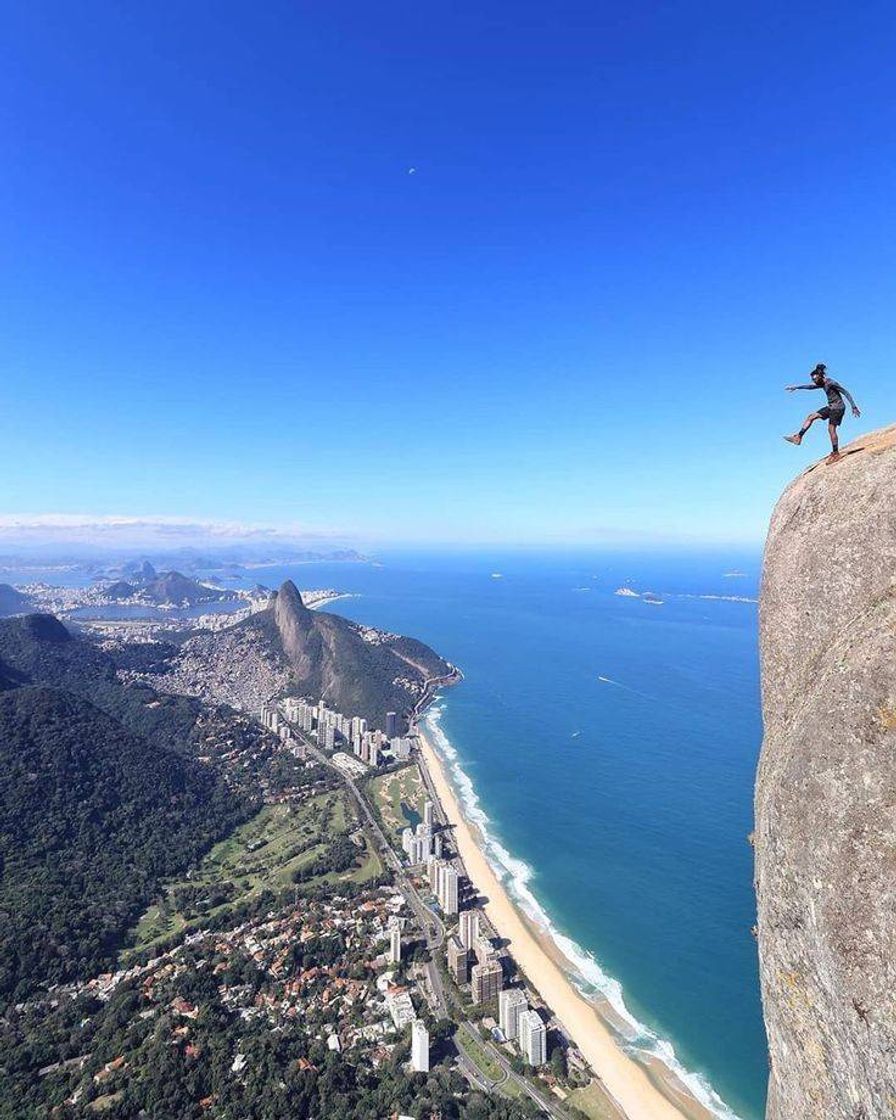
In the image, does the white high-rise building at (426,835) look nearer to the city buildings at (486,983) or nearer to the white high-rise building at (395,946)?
the white high-rise building at (395,946)

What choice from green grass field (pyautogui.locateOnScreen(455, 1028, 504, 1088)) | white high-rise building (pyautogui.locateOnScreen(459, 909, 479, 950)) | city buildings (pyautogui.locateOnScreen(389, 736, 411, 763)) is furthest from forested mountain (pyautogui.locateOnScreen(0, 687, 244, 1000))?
green grass field (pyautogui.locateOnScreen(455, 1028, 504, 1088))

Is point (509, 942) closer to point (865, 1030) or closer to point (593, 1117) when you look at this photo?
point (593, 1117)

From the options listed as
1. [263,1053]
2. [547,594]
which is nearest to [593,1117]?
[263,1053]

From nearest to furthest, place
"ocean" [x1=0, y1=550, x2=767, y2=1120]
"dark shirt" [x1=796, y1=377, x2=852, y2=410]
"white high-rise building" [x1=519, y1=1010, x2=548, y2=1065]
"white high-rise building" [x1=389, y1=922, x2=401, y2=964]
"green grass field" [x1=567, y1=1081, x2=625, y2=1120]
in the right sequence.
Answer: "dark shirt" [x1=796, y1=377, x2=852, y2=410]
"green grass field" [x1=567, y1=1081, x2=625, y2=1120]
"white high-rise building" [x1=519, y1=1010, x2=548, y2=1065]
"ocean" [x1=0, y1=550, x2=767, y2=1120]
"white high-rise building" [x1=389, y1=922, x2=401, y2=964]

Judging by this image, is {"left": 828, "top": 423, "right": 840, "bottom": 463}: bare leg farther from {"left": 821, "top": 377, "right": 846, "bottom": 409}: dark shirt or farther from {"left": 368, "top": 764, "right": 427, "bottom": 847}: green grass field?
{"left": 368, "top": 764, "right": 427, "bottom": 847}: green grass field

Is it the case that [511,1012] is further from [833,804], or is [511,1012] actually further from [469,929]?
[833,804]
